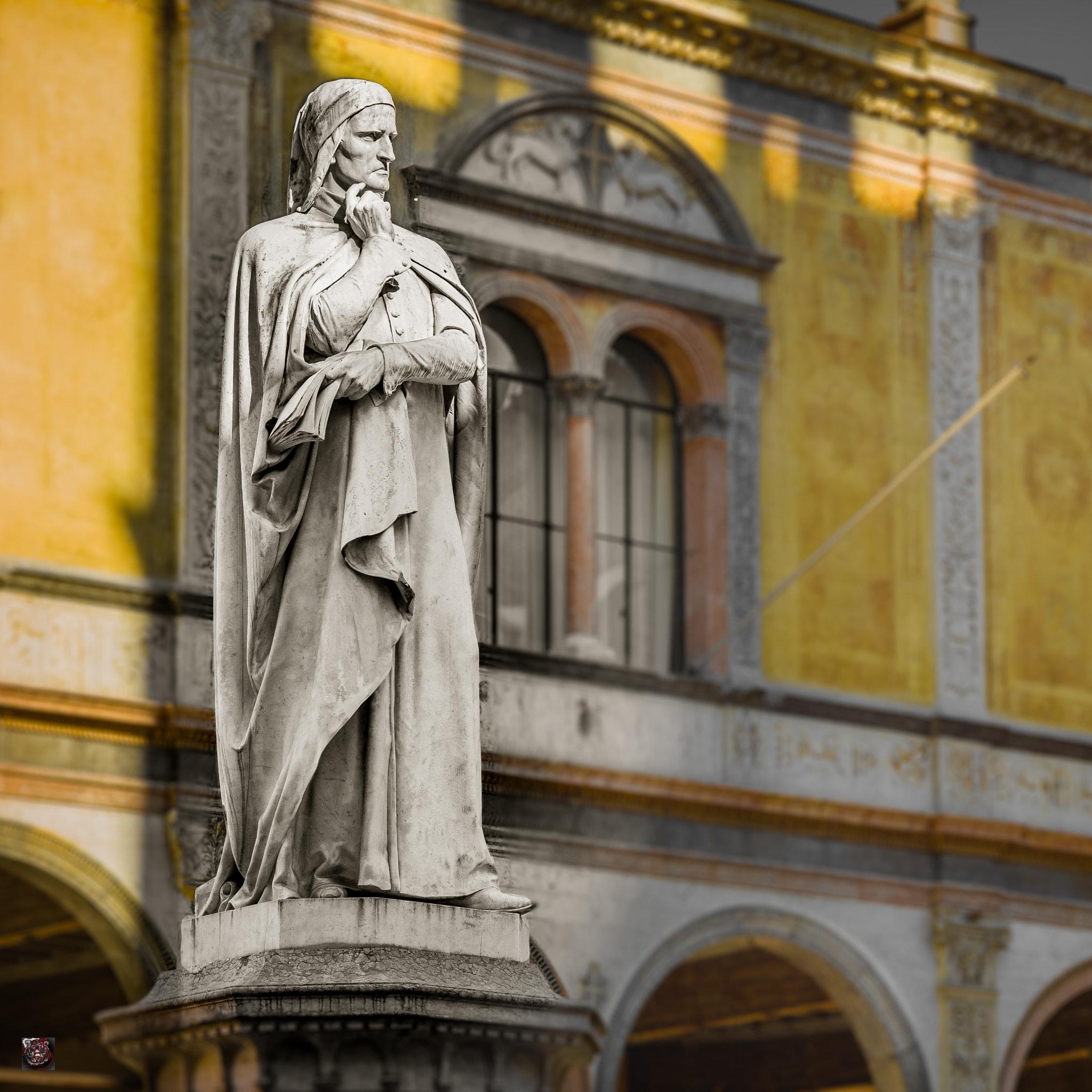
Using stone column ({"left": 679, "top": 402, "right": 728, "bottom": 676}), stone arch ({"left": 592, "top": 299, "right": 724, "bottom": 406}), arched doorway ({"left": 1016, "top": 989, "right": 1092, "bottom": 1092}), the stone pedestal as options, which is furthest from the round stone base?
arched doorway ({"left": 1016, "top": 989, "right": 1092, "bottom": 1092})

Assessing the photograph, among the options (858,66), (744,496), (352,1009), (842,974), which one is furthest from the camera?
(858,66)

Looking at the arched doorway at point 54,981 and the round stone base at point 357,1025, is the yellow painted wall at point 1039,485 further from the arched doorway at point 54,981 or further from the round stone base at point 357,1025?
the round stone base at point 357,1025

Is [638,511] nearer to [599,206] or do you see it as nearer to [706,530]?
[706,530]

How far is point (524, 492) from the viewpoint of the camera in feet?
54.5

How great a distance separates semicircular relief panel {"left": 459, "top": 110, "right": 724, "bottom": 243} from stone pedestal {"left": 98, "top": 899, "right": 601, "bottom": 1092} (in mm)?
12724

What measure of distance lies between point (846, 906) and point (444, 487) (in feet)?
43.9

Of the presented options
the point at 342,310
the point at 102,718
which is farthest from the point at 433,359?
the point at 102,718

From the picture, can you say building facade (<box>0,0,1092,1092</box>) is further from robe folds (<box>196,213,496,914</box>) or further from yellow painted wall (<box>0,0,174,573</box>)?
robe folds (<box>196,213,496,914</box>)

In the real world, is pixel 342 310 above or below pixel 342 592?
above

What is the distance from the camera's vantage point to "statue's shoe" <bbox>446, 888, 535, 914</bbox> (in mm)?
3898

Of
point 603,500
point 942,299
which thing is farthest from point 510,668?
point 942,299

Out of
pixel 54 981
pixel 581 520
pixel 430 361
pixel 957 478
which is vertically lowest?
pixel 430 361

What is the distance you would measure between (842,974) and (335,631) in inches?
532

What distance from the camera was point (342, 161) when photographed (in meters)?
4.23
